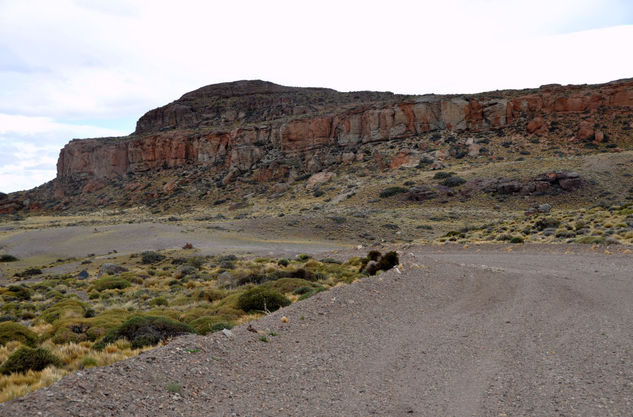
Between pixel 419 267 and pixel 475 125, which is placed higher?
pixel 475 125

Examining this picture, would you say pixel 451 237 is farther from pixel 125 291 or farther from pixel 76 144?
pixel 76 144

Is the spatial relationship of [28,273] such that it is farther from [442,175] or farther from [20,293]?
[442,175]

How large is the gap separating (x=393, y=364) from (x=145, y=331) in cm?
504

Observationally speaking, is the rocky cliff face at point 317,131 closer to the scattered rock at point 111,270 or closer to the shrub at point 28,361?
the scattered rock at point 111,270


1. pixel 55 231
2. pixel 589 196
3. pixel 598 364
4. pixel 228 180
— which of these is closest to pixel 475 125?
pixel 589 196

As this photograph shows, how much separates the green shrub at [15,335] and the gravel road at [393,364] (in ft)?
16.9

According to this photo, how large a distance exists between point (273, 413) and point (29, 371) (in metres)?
4.41

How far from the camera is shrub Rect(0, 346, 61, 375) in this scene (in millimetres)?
6888

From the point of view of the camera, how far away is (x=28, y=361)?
281 inches

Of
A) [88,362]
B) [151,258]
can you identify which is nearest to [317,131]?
[151,258]

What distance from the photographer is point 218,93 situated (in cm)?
12325

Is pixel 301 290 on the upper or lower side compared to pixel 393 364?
lower

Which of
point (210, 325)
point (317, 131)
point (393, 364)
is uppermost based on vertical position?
point (317, 131)

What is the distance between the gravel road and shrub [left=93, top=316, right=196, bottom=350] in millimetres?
1586
